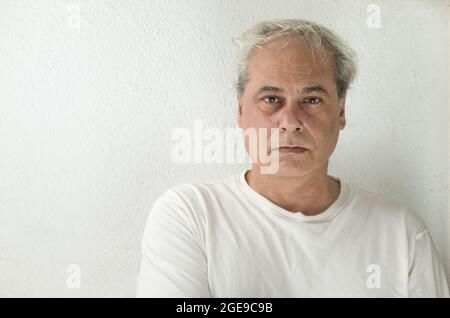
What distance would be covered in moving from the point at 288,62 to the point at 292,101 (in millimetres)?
90

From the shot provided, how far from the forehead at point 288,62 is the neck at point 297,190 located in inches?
9.3

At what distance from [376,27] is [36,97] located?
2.84 feet

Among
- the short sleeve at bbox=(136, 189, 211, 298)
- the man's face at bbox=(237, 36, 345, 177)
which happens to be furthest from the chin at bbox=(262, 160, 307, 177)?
the short sleeve at bbox=(136, 189, 211, 298)

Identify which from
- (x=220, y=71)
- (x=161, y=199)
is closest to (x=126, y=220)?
(x=161, y=199)

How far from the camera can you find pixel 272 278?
1.22 metres

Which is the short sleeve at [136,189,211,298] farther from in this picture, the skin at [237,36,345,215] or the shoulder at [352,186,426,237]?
the shoulder at [352,186,426,237]

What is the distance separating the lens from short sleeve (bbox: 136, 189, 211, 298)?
1.14 metres

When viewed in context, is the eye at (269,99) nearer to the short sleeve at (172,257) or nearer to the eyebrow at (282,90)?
the eyebrow at (282,90)

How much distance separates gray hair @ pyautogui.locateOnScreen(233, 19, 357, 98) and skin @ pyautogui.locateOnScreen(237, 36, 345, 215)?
2cm

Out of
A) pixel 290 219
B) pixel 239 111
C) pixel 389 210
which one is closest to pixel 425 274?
pixel 389 210

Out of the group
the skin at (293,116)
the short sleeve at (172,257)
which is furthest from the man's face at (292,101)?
the short sleeve at (172,257)

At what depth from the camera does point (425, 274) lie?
1257mm

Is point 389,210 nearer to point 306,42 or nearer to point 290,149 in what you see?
point 290,149
